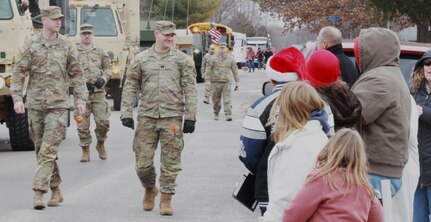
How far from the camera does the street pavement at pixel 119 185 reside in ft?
33.2

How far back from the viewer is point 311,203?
4.96m

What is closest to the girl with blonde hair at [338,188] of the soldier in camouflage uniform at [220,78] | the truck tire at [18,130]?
the truck tire at [18,130]

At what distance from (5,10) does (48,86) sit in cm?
562

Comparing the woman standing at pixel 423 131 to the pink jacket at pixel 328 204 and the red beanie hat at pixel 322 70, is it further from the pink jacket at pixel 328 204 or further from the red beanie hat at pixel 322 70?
the pink jacket at pixel 328 204

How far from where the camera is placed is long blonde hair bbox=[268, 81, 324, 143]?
556 cm

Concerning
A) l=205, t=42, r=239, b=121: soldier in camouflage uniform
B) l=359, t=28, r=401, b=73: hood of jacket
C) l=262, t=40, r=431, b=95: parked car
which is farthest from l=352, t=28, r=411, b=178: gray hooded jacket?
l=205, t=42, r=239, b=121: soldier in camouflage uniform

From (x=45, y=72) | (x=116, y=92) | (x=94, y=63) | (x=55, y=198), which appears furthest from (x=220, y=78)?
(x=55, y=198)

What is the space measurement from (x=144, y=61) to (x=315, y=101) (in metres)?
4.74

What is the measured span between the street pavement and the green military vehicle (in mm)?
276

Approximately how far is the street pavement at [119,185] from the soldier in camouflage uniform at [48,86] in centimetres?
54

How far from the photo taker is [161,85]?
10125mm

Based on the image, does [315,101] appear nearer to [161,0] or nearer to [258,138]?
[258,138]

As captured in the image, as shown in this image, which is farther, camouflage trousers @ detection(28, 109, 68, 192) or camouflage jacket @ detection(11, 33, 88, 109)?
camouflage jacket @ detection(11, 33, 88, 109)

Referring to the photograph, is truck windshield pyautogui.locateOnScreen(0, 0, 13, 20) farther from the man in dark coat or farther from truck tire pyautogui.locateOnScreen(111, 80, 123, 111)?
truck tire pyautogui.locateOnScreen(111, 80, 123, 111)
